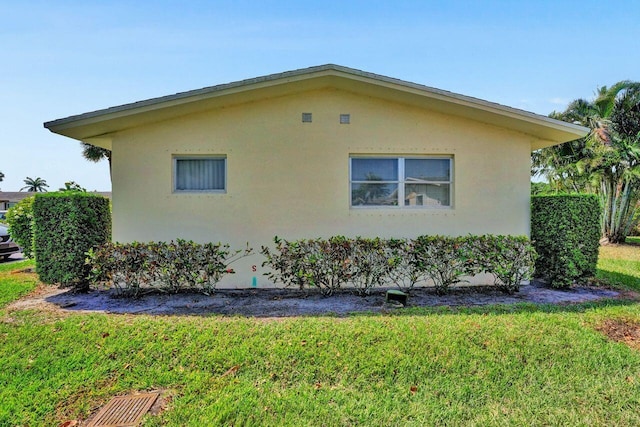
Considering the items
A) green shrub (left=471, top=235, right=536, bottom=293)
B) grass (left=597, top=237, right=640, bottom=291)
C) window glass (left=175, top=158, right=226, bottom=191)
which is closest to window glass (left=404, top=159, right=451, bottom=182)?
green shrub (left=471, top=235, right=536, bottom=293)

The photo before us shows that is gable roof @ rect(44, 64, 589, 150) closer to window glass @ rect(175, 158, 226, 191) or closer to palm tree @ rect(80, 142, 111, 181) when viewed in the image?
window glass @ rect(175, 158, 226, 191)

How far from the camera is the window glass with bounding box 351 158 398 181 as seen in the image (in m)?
6.88

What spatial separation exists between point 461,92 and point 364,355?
5193 mm

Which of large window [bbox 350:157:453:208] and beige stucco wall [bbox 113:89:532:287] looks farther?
large window [bbox 350:157:453:208]

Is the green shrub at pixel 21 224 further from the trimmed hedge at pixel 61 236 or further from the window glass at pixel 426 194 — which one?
the window glass at pixel 426 194

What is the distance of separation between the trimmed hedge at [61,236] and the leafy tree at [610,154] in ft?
55.5

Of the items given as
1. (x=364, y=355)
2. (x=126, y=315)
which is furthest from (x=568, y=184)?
(x=126, y=315)

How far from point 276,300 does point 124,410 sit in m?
3.20

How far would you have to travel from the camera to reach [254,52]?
338 inches

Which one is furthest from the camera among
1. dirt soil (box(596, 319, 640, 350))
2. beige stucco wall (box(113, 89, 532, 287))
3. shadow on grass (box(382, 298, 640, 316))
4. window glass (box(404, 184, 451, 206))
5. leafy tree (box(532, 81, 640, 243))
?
leafy tree (box(532, 81, 640, 243))

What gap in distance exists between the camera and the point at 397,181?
22.5 ft

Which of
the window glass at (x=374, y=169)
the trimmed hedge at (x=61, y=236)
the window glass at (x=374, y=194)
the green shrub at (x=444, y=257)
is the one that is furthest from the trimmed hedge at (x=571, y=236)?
the trimmed hedge at (x=61, y=236)

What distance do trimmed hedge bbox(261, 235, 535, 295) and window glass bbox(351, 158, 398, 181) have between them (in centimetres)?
148

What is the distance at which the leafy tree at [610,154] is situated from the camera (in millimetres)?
13102
